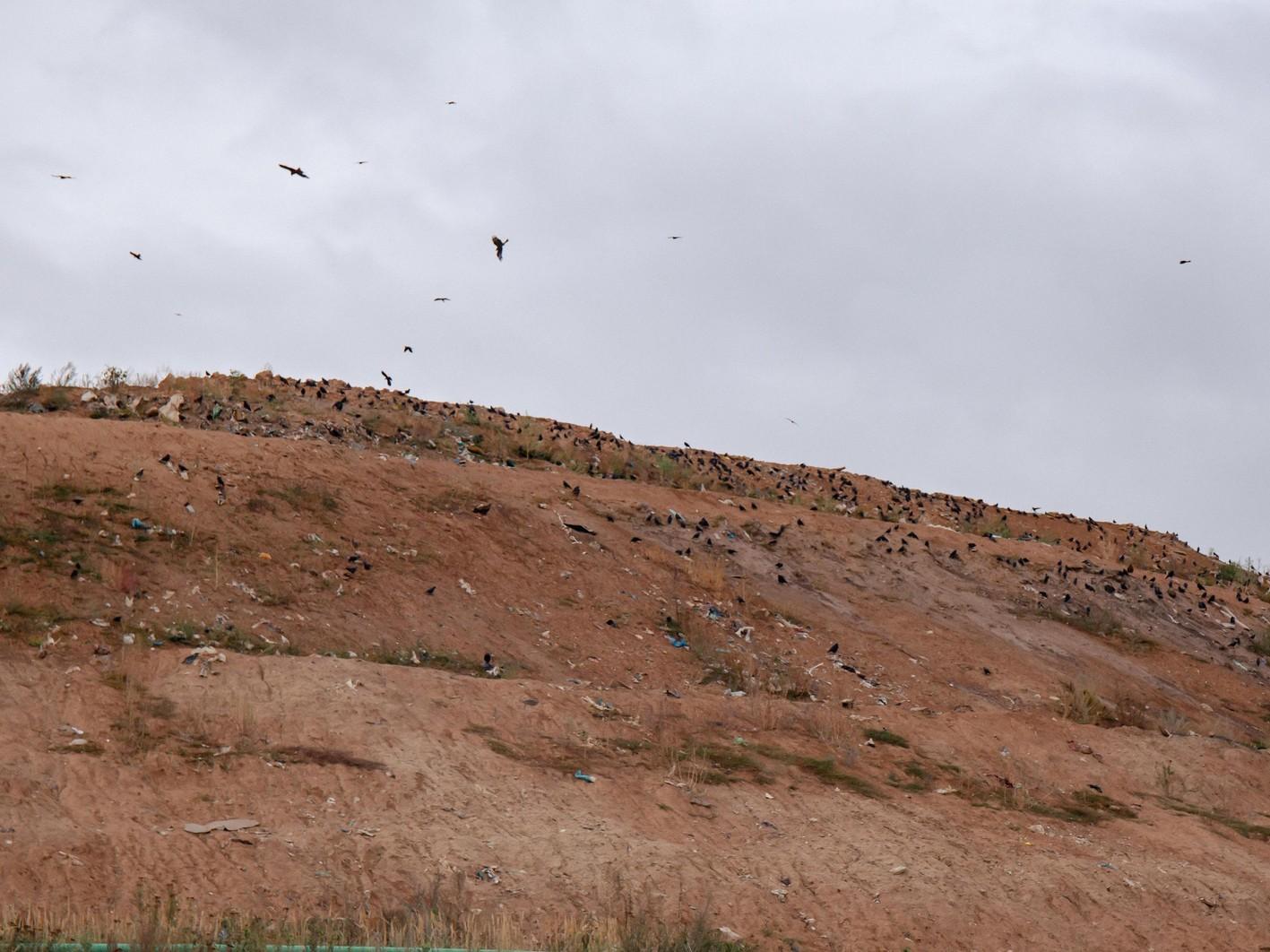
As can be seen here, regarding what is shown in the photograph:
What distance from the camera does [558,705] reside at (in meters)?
10.6

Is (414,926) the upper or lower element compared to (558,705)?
lower

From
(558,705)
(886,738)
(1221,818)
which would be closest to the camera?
(558,705)

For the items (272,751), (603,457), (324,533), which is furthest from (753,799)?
(603,457)

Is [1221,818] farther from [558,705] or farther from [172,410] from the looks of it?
[172,410]

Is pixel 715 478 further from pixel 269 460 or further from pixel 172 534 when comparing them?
pixel 172 534

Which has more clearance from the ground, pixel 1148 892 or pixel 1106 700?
pixel 1106 700

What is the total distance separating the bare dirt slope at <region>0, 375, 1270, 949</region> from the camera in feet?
26.8

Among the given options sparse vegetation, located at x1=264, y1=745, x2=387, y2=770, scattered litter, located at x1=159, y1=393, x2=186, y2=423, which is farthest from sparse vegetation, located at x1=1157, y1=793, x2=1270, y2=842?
Answer: scattered litter, located at x1=159, y1=393, x2=186, y2=423

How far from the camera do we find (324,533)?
1278cm

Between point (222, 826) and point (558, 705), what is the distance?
131 inches

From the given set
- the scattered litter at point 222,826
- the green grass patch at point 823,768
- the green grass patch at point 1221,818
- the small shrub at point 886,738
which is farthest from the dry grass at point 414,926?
the green grass patch at point 1221,818

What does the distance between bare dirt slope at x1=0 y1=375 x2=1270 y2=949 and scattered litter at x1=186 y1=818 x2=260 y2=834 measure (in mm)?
82

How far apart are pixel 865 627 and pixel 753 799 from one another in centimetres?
593

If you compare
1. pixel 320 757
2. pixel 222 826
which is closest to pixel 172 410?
pixel 320 757
